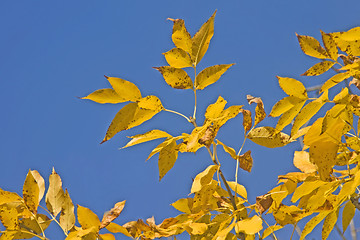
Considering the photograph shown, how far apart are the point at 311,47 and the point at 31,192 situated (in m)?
0.50

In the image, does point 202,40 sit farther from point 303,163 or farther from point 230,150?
point 303,163

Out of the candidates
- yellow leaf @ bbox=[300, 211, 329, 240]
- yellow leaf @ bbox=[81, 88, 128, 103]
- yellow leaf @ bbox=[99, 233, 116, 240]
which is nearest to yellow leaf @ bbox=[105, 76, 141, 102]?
yellow leaf @ bbox=[81, 88, 128, 103]

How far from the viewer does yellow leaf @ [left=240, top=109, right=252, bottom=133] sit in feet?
2.01

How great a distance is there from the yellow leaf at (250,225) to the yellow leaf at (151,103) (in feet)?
0.66

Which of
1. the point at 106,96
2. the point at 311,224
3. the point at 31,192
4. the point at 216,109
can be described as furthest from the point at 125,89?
the point at 311,224

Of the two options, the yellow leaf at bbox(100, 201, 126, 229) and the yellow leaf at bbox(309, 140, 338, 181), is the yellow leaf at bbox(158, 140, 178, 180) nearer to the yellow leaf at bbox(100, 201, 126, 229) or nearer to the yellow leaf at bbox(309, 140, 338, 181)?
the yellow leaf at bbox(100, 201, 126, 229)

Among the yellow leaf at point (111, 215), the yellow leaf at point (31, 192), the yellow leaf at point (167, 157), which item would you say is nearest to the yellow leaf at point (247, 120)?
the yellow leaf at point (167, 157)

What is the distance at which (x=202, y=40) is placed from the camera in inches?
24.0

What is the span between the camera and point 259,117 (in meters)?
0.61

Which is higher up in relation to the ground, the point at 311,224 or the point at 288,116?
the point at 288,116

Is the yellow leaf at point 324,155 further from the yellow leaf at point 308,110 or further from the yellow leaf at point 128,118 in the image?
the yellow leaf at point 128,118

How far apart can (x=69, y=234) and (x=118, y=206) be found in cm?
8

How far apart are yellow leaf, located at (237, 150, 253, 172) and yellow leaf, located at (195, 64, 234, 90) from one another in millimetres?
120

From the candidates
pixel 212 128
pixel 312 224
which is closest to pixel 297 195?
pixel 312 224
